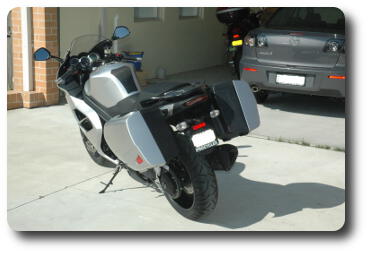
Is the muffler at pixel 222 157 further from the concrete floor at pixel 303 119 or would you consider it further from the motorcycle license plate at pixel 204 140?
the concrete floor at pixel 303 119

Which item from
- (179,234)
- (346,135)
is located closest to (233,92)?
(179,234)

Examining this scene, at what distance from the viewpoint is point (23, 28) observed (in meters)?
8.24

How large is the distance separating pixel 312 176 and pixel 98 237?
2263 millimetres

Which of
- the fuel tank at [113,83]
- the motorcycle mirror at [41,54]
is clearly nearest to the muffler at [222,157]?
the fuel tank at [113,83]

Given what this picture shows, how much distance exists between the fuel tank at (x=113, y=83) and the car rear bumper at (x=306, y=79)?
3.47 m

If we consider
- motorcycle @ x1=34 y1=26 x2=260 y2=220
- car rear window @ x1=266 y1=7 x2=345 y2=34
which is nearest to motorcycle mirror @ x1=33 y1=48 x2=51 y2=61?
motorcycle @ x1=34 y1=26 x2=260 y2=220

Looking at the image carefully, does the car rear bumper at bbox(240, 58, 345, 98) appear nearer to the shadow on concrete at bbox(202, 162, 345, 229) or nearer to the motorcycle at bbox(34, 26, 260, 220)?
the shadow on concrete at bbox(202, 162, 345, 229)

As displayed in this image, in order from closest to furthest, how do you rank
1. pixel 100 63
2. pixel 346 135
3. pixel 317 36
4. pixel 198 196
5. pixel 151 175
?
pixel 198 196
pixel 151 175
pixel 100 63
pixel 346 135
pixel 317 36

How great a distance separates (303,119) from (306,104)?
3.54 ft

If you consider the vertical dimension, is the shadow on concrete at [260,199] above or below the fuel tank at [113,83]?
below

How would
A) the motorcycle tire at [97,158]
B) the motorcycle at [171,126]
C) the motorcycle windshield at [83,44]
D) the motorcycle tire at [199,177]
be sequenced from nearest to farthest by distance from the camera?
the motorcycle at [171,126] → the motorcycle tire at [199,177] → the motorcycle windshield at [83,44] → the motorcycle tire at [97,158]

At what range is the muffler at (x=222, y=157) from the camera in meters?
4.55

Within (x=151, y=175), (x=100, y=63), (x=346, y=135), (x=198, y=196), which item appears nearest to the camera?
(x=198, y=196)

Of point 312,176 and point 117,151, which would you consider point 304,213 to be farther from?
point 117,151
